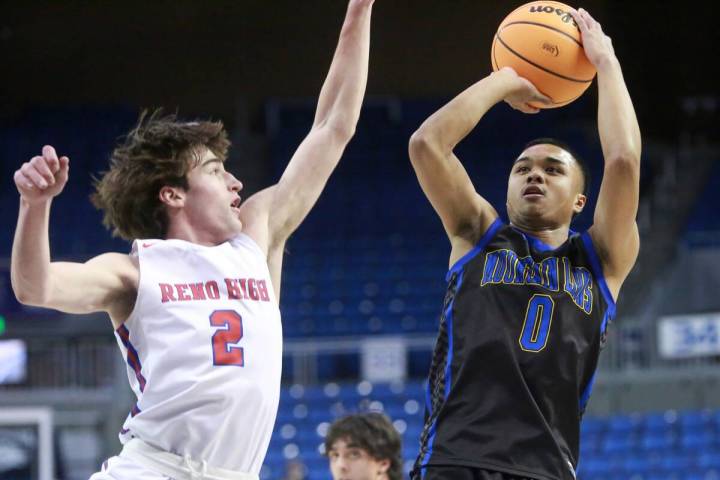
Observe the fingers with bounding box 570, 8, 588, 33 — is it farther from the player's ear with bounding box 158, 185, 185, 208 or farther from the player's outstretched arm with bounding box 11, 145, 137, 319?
the player's outstretched arm with bounding box 11, 145, 137, 319

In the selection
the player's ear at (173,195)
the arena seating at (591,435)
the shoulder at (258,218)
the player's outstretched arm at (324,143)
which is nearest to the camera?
the player's ear at (173,195)

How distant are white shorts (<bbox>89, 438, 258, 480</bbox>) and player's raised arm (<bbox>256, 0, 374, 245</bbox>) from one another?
79 centimetres

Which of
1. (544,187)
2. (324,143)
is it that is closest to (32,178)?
(324,143)

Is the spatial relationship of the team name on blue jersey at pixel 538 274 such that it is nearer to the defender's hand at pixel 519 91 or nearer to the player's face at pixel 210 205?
the defender's hand at pixel 519 91

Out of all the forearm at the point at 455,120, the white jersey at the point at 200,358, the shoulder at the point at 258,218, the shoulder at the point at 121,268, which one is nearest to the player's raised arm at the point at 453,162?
the forearm at the point at 455,120

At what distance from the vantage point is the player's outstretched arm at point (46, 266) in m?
2.67

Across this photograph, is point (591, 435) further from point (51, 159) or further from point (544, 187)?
point (51, 159)

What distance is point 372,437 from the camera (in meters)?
4.59

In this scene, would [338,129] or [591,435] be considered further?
[591,435]

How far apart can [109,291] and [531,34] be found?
177 centimetres

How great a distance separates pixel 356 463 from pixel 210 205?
5.23 ft

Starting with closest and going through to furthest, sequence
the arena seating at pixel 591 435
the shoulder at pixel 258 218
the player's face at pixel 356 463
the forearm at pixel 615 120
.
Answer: the shoulder at pixel 258 218 < the forearm at pixel 615 120 < the player's face at pixel 356 463 < the arena seating at pixel 591 435

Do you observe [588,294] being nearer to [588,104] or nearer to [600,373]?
[600,373]

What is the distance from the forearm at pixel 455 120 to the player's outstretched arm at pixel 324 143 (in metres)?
0.28
